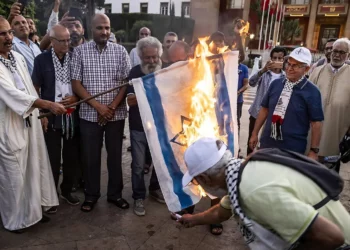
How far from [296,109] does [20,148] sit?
279cm

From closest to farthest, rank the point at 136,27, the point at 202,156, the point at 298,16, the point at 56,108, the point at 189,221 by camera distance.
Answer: the point at 202,156 < the point at 189,221 < the point at 56,108 < the point at 136,27 < the point at 298,16

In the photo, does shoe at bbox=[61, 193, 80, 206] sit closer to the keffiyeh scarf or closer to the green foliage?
the keffiyeh scarf

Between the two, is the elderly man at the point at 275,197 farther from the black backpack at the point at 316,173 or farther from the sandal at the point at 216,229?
the sandal at the point at 216,229

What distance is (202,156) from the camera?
1.72 meters

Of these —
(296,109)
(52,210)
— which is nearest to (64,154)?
(52,210)

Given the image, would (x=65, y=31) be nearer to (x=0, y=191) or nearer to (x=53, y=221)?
(x=0, y=191)

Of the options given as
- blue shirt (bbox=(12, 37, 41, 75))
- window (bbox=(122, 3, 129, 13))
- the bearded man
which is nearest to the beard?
the bearded man

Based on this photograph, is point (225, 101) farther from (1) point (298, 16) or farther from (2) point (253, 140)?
(1) point (298, 16)

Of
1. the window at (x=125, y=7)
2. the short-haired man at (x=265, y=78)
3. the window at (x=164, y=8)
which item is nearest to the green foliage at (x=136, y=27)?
the window at (x=164, y=8)

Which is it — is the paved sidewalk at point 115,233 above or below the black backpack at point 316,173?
below

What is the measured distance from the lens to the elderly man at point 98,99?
136 inches

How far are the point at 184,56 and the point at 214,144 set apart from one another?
2.10m

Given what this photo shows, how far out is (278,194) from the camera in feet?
4.68

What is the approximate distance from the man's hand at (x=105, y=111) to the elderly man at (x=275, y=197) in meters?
1.90
